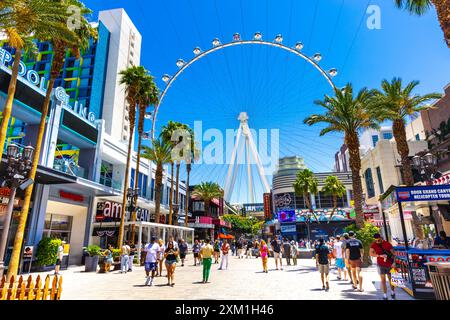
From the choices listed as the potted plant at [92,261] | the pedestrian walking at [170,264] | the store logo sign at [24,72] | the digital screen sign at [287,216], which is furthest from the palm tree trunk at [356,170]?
the digital screen sign at [287,216]

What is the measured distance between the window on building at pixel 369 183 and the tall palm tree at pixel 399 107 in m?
15.6

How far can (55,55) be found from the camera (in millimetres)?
15672

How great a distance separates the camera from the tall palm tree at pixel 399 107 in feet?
69.6

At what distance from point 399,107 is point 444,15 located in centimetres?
1383

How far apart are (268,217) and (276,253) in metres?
62.5

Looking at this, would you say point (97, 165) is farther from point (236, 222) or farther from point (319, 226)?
point (236, 222)

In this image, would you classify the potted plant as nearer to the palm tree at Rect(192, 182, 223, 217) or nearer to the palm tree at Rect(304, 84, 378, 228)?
the palm tree at Rect(304, 84, 378, 228)

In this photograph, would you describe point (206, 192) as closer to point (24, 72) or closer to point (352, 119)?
point (352, 119)

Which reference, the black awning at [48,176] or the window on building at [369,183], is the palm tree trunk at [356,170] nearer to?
the black awning at [48,176]

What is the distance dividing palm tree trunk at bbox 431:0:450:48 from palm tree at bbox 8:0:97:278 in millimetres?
15301

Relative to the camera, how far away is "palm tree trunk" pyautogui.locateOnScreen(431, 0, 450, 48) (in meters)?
11.2

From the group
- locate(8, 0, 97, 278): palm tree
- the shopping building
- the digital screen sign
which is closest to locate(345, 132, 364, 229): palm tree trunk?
the shopping building
